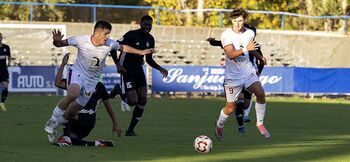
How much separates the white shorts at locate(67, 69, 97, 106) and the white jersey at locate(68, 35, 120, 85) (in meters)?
0.05

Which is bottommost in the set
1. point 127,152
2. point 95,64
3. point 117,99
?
point 117,99

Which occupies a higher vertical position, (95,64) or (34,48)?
(95,64)

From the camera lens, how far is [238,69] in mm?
16328

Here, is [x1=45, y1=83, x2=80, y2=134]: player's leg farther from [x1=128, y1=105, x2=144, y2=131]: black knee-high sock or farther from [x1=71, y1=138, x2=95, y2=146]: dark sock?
[x1=128, y1=105, x2=144, y2=131]: black knee-high sock

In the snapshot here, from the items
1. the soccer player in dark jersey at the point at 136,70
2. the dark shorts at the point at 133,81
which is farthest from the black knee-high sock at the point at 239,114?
the dark shorts at the point at 133,81

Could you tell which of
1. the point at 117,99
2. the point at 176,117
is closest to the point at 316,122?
the point at 176,117

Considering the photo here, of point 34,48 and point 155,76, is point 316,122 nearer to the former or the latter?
point 155,76

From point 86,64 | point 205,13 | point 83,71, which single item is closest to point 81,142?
point 83,71

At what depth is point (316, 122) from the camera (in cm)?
2309

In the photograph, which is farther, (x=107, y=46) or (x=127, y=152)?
(x=107, y=46)

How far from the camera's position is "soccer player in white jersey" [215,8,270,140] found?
52.3ft

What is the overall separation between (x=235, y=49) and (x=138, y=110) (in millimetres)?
2696

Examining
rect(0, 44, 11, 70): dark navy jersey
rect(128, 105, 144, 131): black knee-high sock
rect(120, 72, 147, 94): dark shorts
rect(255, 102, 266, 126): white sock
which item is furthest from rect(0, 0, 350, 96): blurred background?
rect(255, 102, 266, 126): white sock

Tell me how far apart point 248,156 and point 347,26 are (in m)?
34.3
